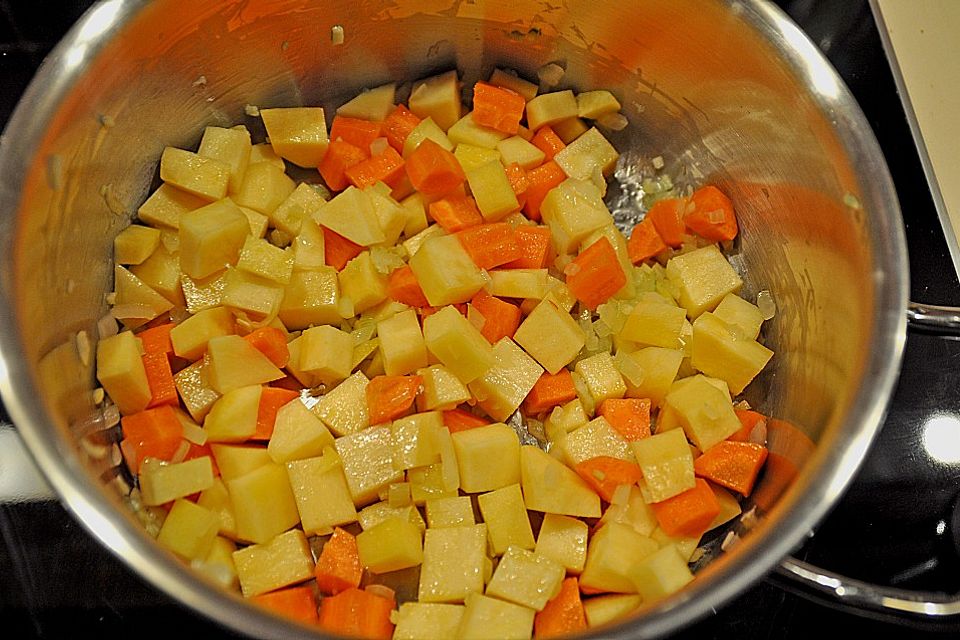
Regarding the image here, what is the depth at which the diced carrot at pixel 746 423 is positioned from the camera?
143cm

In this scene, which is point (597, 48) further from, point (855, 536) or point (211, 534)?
point (211, 534)

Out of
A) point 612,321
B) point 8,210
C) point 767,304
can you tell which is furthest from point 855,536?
point 8,210

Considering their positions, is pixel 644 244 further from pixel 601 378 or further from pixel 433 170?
pixel 433 170

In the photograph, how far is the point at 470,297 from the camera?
4.94 feet

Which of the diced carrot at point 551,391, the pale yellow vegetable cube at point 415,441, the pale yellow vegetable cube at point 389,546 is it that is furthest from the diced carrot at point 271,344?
the diced carrot at point 551,391

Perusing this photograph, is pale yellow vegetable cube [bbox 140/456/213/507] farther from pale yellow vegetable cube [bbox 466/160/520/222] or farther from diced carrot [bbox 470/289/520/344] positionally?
pale yellow vegetable cube [bbox 466/160/520/222]

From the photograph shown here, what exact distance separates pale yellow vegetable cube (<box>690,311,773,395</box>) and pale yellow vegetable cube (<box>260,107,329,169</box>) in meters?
0.80

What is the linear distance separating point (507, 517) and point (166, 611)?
0.58 m

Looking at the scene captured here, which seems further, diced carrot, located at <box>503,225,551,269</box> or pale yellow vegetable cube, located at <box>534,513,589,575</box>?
diced carrot, located at <box>503,225,551,269</box>

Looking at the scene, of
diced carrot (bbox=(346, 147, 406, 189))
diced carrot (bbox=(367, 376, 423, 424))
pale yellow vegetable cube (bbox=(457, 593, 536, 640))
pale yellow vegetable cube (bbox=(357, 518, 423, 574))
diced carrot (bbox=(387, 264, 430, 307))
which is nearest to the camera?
pale yellow vegetable cube (bbox=(457, 593, 536, 640))

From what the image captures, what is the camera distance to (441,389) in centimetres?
140

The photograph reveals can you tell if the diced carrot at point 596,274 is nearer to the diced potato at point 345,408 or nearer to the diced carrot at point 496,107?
the diced carrot at point 496,107

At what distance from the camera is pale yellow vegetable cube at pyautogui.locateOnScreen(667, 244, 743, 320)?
1535mm

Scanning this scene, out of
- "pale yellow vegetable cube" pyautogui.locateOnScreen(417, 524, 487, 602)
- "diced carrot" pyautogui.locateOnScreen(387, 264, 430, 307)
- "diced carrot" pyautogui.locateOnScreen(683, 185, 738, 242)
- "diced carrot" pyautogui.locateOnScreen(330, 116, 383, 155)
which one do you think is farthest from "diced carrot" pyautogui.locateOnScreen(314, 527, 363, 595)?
"diced carrot" pyautogui.locateOnScreen(683, 185, 738, 242)
